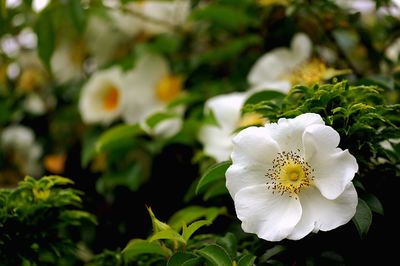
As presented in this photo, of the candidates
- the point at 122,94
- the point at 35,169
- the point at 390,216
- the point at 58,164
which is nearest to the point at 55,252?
the point at 390,216

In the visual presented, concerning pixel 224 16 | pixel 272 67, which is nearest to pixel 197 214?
pixel 272 67

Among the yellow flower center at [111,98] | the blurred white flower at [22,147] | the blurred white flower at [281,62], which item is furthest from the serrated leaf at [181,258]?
the blurred white flower at [22,147]

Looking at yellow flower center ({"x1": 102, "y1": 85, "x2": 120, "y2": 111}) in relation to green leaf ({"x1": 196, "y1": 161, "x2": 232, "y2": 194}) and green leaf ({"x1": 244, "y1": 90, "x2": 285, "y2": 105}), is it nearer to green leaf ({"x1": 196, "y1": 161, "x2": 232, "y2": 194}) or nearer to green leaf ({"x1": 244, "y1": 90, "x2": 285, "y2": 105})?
green leaf ({"x1": 244, "y1": 90, "x2": 285, "y2": 105})

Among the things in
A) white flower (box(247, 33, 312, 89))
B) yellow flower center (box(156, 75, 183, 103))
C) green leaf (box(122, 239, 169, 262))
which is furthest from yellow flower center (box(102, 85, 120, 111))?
green leaf (box(122, 239, 169, 262))

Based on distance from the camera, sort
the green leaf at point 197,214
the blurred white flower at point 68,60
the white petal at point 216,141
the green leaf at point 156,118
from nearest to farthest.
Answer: the green leaf at point 197,214, the white petal at point 216,141, the green leaf at point 156,118, the blurred white flower at point 68,60

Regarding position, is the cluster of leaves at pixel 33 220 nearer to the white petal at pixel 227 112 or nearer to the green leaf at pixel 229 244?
the green leaf at pixel 229 244

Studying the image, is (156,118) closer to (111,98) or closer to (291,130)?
(111,98)
